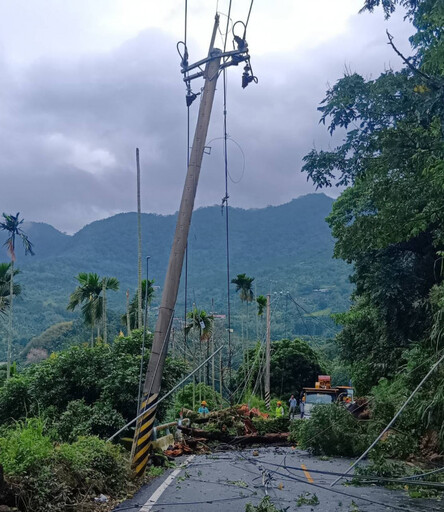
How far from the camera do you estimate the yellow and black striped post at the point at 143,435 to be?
13.2 m

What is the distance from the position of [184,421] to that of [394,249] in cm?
1180

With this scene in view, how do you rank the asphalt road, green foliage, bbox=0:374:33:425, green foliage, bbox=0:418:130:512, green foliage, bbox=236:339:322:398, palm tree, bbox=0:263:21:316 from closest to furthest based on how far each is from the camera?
green foliage, bbox=0:418:130:512 → the asphalt road → green foliage, bbox=0:374:33:425 → palm tree, bbox=0:263:21:316 → green foliage, bbox=236:339:322:398

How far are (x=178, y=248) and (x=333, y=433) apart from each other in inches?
345

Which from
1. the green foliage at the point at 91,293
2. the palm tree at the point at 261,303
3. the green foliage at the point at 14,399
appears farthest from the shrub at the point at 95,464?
the palm tree at the point at 261,303

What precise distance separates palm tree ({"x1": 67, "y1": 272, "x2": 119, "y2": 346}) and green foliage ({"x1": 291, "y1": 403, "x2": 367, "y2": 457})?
104 ft

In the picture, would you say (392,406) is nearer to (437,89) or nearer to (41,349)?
(437,89)

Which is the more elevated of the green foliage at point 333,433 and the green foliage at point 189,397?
the green foliage at point 333,433

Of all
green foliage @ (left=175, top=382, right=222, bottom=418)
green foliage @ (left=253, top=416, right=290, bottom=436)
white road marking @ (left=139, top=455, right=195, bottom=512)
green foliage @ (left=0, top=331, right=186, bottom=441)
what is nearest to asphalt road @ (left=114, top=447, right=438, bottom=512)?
white road marking @ (left=139, top=455, right=195, bottom=512)

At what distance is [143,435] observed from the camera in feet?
43.9

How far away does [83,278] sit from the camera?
5100 centimetres

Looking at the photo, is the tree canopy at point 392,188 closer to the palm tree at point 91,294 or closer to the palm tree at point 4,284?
the palm tree at point 91,294

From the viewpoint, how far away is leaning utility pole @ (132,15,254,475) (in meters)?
13.4

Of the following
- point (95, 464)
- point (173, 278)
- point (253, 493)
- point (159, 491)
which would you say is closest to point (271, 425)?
point (173, 278)

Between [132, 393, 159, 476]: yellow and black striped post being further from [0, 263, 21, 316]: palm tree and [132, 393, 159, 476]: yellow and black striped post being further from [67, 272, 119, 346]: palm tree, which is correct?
[0, 263, 21, 316]: palm tree
